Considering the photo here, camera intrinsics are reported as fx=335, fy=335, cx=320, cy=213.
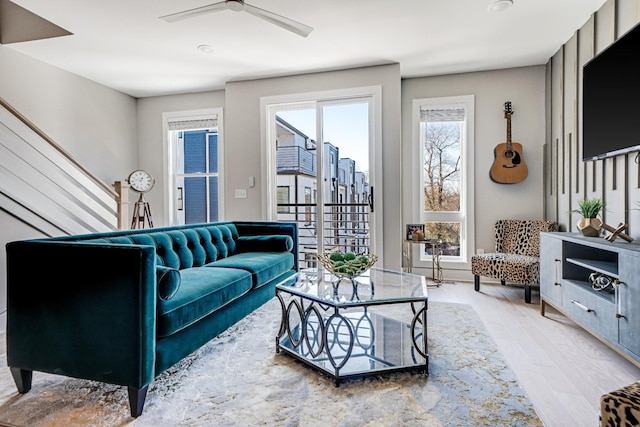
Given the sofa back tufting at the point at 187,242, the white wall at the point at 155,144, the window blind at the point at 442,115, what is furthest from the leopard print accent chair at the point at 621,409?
the white wall at the point at 155,144

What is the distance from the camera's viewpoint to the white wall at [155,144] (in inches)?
197

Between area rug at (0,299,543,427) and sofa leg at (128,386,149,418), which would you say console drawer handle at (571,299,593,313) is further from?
sofa leg at (128,386,149,418)

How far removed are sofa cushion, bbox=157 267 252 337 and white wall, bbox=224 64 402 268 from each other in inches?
76.5

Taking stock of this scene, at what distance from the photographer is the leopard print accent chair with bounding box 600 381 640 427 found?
856 millimetres

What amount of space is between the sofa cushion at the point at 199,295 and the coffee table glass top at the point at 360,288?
351 millimetres

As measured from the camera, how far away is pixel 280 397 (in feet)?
5.44

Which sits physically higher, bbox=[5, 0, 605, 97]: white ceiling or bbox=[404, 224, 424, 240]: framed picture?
bbox=[5, 0, 605, 97]: white ceiling

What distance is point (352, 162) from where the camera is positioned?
3988mm

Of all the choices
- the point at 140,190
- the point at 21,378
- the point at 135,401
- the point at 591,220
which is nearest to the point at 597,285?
the point at 591,220

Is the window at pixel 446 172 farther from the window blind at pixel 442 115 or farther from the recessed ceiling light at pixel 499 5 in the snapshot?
the recessed ceiling light at pixel 499 5

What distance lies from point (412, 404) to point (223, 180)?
393 centimetres

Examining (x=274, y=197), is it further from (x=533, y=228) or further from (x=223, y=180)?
(x=533, y=228)

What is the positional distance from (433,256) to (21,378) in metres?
3.65

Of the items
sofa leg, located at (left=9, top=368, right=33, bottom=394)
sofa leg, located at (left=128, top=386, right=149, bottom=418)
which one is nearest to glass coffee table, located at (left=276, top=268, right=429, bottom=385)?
sofa leg, located at (left=128, top=386, right=149, bottom=418)
